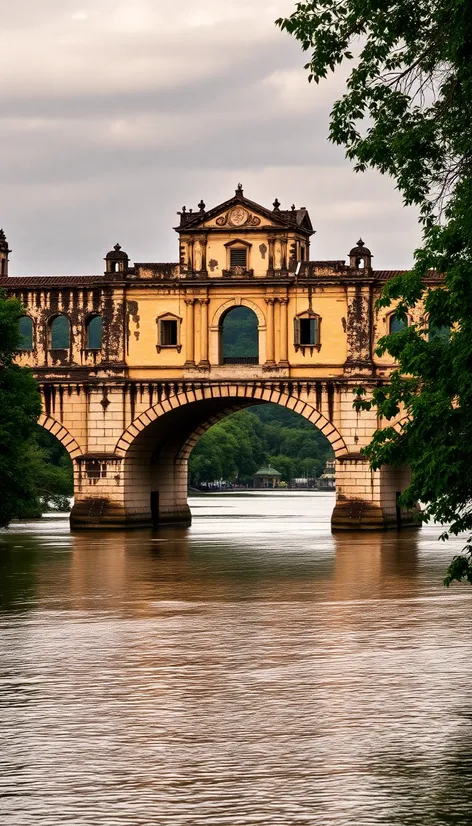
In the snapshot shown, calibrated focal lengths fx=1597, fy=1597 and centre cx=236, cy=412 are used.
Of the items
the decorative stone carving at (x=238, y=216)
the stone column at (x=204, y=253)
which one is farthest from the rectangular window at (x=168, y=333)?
the decorative stone carving at (x=238, y=216)

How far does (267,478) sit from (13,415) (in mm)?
146529

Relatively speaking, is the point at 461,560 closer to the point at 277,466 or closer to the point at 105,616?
the point at 105,616

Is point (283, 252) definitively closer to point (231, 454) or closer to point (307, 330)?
point (307, 330)

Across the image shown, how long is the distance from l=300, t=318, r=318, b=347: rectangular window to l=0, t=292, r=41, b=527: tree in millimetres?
14822

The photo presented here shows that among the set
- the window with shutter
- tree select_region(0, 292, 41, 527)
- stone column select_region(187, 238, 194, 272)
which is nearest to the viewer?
tree select_region(0, 292, 41, 527)

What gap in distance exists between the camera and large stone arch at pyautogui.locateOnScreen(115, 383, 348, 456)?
210 ft

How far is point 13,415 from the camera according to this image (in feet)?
165

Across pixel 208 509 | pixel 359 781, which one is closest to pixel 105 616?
pixel 359 781

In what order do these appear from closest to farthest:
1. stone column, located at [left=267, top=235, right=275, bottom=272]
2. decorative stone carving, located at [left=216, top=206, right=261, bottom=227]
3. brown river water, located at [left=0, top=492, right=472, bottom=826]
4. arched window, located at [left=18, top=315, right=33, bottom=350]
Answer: brown river water, located at [left=0, top=492, right=472, bottom=826], arched window, located at [left=18, top=315, right=33, bottom=350], stone column, located at [left=267, top=235, right=275, bottom=272], decorative stone carving, located at [left=216, top=206, right=261, bottom=227]

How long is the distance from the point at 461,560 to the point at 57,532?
1816 inches

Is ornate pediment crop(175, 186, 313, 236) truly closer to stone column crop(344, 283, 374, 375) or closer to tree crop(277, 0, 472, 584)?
stone column crop(344, 283, 374, 375)

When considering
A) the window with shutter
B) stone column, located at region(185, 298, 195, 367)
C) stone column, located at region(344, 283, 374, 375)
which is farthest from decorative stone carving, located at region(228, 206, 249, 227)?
stone column, located at region(344, 283, 374, 375)

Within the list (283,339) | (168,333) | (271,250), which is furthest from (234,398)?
(271,250)

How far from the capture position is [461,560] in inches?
760
